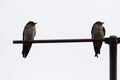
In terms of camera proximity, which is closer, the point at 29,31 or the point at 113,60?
the point at 113,60

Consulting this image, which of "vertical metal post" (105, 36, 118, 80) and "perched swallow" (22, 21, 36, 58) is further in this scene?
"perched swallow" (22, 21, 36, 58)

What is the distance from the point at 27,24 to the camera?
12.0m

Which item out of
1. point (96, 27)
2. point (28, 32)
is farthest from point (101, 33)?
point (28, 32)

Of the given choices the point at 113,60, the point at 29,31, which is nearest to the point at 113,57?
the point at 113,60

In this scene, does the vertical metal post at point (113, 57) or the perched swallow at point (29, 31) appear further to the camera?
the perched swallow at point (29, 31)

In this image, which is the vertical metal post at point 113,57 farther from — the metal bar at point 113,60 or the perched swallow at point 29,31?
Answer: the perched swallow at point 29,31

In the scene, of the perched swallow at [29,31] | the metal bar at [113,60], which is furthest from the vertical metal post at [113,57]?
the perched swallow at [29,31]

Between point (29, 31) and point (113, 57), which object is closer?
point (113, 57)

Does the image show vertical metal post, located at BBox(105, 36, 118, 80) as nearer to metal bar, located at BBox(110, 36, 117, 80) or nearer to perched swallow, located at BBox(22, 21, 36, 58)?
metal bar, located at BBox(110, 36, 117, 80)

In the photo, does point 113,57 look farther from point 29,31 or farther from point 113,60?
point 29,31

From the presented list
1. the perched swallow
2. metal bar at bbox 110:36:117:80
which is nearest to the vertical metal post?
metal bar at bbox 110:36:117:80

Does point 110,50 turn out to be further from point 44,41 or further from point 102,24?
point 102,24

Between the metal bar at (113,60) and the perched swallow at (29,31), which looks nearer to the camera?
the metal bar at (113,60)

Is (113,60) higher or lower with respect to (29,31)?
lower
